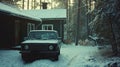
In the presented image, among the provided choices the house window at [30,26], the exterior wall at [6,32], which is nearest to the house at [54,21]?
the house window at [30,26]

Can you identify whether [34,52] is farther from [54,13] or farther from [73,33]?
[73,33]

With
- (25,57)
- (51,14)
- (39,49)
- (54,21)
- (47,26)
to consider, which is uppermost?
(51,14)

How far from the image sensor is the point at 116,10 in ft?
57.3

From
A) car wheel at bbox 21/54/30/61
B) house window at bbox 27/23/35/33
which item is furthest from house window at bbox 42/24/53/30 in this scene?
car wheel at bbox 21/54/30/61

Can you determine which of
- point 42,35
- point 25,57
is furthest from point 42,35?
point 25,57

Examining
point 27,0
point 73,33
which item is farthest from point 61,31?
point 27,0

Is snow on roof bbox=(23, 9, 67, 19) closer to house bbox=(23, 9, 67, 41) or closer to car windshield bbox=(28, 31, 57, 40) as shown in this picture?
house bbox=(23, 9, 67, 41)

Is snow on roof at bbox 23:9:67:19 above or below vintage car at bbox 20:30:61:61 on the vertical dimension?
above

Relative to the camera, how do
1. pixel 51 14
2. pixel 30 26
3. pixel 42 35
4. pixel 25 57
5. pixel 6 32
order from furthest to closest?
pixel 51 14 < pixel 30 26 < pixel 6 32 < pixel 42 35 < pixel 25 57

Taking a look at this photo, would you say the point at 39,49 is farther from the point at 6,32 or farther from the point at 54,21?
the point at 54,21

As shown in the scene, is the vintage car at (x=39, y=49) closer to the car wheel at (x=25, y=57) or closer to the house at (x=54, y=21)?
the car wheel at (x=25, y=57)

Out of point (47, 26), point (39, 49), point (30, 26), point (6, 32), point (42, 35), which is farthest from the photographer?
point (47, 26)

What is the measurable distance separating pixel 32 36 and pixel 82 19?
136ft

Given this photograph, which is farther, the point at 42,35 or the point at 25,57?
the point at 42,35
